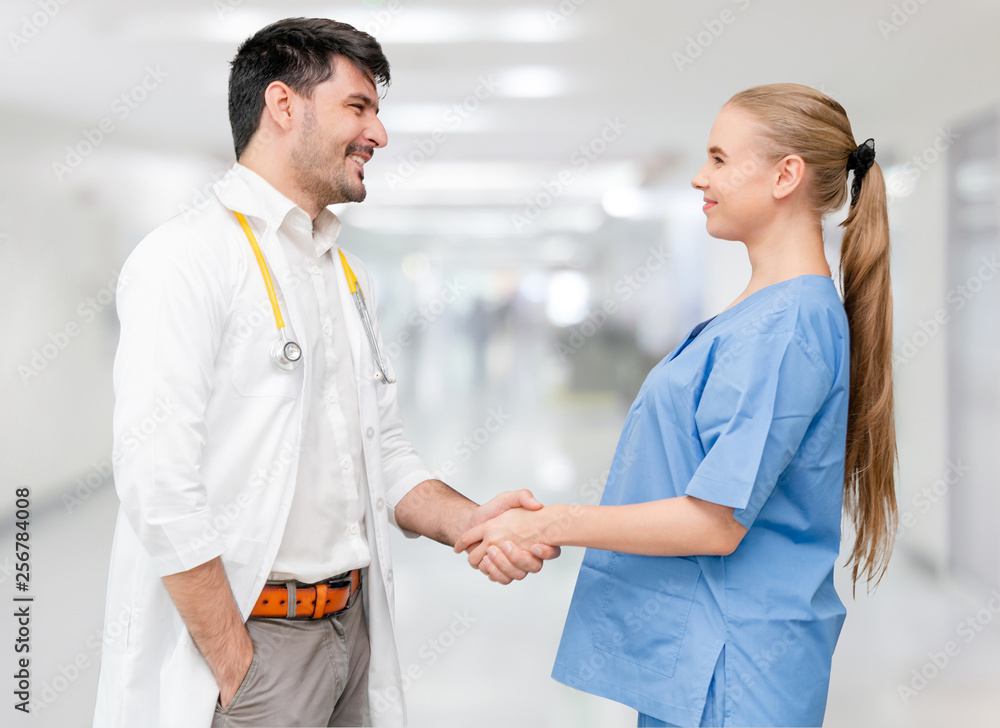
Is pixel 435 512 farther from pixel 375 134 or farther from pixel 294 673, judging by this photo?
pixel 375 134

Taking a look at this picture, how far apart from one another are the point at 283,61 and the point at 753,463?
3.76 feet

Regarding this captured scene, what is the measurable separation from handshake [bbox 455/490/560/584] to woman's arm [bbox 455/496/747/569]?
0.09 metres

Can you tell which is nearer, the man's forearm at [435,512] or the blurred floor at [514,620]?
the man's forearm at [435,512]

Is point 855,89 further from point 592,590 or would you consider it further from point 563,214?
point 592,590

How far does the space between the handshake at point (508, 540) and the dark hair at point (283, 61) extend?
0.90 metres

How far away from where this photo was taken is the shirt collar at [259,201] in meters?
1.38

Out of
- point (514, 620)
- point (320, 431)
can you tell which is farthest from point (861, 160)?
point (514, 620)

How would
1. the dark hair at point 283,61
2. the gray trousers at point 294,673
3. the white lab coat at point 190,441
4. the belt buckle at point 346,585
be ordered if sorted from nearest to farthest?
the white lab coat at point 190,441 → the gray trousers at point 294,673 → the belt buckle at point 346,585 → the dark hair at point 283,61

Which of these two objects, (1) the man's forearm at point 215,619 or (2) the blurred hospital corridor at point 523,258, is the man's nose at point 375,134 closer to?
(1) the man's forearm at point 215,619

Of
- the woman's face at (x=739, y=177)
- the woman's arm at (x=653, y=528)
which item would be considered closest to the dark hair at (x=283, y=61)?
the woman's face at (x=739, y=177)

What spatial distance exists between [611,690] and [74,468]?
76.5 inches

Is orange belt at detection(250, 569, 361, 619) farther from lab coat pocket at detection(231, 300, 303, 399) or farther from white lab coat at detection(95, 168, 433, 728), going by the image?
lab coat pocket at detection(231, 300, 303, 399)

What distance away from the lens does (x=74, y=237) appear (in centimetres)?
246

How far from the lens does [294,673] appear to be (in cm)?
130
